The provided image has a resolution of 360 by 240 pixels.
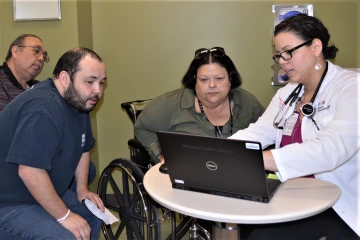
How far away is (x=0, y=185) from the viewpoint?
163cm

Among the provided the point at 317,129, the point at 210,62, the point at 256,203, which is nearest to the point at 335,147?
the point at 317,129

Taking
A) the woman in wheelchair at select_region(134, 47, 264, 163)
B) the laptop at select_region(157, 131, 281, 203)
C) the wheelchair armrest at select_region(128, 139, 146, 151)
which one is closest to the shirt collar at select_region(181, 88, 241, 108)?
the woman in wheelchair at select_region(134, 47, 264, 163)

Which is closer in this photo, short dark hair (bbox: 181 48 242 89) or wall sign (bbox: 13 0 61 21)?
short dark hair (bbox: 181 48 242 89)

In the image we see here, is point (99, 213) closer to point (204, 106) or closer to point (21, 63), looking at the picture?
point (204, 106)

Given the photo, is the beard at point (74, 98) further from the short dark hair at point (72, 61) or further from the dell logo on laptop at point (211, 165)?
the dell logo on laptop at point (211, 165)

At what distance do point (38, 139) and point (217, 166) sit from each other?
73 cm

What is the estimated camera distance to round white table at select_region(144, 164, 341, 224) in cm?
115

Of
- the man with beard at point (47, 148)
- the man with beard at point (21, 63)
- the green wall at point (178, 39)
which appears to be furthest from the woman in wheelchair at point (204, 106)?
the man with beard at point (21, 63)

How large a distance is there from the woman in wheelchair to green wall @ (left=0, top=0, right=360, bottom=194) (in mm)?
826

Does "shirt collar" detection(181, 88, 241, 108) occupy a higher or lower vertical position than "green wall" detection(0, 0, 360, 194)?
lower

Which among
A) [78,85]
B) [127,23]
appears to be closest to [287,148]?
[78,85]

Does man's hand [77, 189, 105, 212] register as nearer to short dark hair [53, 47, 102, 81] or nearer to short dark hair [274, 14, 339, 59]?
short dark hair [53, 47, 102, 81]

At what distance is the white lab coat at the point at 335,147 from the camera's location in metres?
1.32

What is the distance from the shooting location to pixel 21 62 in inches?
107
